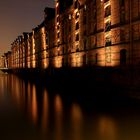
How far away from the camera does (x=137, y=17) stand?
27969mm

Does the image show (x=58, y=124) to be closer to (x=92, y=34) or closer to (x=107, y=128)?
(x=107, y=128)

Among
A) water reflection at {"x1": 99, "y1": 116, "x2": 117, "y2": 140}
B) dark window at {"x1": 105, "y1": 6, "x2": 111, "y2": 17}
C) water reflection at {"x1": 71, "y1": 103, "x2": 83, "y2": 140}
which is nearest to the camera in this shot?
water reflection at {"x1": 99, "y1": 116, "x2": 117, "y2": 140}

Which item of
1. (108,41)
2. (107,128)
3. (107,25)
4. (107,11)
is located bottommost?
(107,128)

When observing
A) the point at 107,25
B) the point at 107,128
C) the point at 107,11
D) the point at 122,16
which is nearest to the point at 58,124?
the point at 107,128

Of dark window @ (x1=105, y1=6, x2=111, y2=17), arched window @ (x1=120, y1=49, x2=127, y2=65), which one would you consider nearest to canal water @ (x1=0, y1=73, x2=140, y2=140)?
arched window @ (x1=120, y1=49, x2=127, y2=65)

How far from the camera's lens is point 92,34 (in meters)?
39.1

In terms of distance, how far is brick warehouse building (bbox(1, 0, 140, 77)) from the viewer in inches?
1153

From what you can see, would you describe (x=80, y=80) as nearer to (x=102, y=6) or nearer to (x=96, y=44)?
(x=96, y=44)

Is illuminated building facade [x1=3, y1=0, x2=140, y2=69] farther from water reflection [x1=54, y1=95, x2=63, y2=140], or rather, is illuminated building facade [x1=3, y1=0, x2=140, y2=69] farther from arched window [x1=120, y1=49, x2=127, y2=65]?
water reflection [x1=54, y1=95, x2=63, y2=140]

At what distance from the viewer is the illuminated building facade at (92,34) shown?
29.3 m

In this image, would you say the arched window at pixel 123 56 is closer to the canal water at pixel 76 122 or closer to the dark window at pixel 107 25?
the dark window at pixel 107 25

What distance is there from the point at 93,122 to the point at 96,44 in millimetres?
24553

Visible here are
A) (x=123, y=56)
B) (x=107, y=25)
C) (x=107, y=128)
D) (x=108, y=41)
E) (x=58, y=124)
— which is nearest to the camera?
(x=107, y=128)

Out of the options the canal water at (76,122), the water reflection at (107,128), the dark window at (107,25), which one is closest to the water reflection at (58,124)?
the canal water at (76,122)
